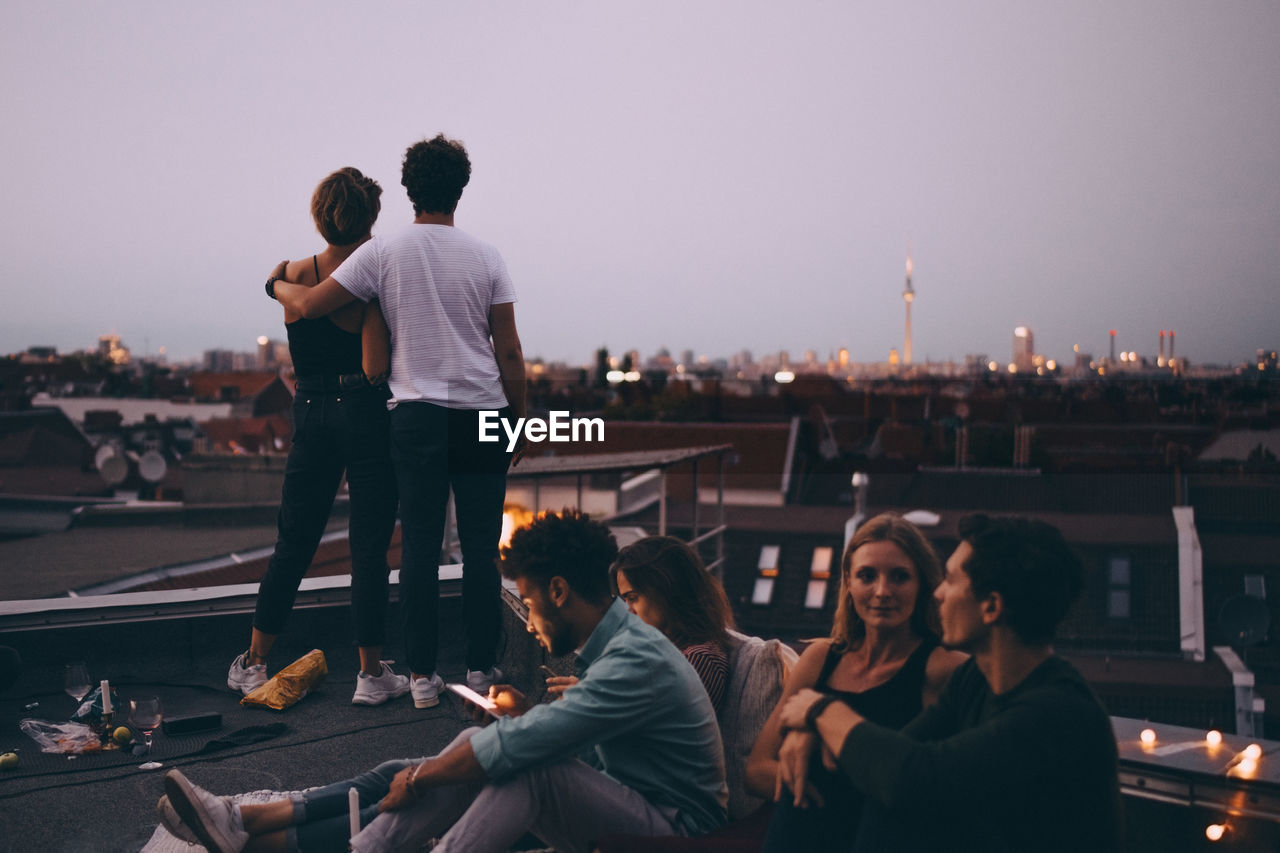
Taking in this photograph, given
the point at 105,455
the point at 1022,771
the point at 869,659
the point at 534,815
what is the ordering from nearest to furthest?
1. the point at 1022,771
2. the point at 869,659
3. the point at 534,815
4. the point at 105,455

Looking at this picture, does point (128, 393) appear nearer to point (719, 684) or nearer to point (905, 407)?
point (905, 407)

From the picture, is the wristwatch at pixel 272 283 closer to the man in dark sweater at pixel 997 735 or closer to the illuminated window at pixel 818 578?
the man in dark sweater at pixel 997 735

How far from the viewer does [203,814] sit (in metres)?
2.53

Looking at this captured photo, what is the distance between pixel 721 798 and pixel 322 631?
2501 millimetres

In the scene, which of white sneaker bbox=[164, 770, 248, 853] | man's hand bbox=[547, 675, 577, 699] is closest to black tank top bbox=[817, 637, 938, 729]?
man's hand bbox=[547, 675, 577, 699]

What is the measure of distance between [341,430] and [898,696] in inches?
83.3

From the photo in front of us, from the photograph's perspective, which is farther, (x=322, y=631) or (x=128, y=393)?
(x=128, y=393)

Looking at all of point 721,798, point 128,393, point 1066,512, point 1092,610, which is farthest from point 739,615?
point 128,393

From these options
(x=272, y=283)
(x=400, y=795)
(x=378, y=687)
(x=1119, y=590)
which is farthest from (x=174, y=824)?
(x=1119, y=590)

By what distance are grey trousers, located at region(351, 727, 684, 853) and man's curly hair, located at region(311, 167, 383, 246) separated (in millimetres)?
1809

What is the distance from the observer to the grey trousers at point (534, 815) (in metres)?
2.35

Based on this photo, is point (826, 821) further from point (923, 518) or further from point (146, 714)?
point (923, 518)

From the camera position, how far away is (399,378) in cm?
348

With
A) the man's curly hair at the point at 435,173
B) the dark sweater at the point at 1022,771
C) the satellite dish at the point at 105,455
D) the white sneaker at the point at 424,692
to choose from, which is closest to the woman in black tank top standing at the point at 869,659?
the dark sweater at the point at 1022,771
